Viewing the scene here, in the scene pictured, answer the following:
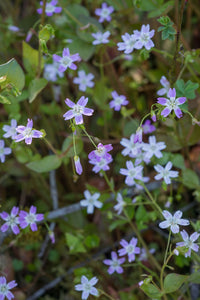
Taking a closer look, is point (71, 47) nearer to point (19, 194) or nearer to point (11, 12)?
point (11, 12)

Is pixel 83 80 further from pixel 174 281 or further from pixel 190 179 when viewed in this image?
pixel 174 281

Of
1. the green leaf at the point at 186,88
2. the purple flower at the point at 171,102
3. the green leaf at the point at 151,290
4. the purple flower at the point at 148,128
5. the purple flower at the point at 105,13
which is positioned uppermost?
the purple flower at the point at 105,13

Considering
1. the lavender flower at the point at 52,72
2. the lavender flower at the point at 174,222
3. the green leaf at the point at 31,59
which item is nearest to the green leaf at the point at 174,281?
the lavender flower at the point at 174,222

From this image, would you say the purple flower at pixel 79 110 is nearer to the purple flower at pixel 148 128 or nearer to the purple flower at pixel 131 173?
the purple flower at pixel 131 173

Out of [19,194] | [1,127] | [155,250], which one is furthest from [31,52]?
[155,250]

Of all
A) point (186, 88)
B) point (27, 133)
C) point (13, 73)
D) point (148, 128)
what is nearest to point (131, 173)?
point (148, 128)

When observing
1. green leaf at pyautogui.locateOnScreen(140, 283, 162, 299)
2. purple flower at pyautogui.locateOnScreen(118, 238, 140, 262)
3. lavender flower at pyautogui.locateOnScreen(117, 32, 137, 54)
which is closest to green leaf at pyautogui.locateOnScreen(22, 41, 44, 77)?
lavender flower at pyautogui.locateOnScreen(117, 32, 137, 54)
